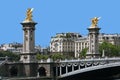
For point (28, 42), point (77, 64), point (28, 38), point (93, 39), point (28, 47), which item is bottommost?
point (77, 64)

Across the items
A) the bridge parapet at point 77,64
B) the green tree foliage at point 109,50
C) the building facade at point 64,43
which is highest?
the building facade at point 64,43

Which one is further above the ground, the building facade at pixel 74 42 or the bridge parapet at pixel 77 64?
the building facade at pixel 74 42

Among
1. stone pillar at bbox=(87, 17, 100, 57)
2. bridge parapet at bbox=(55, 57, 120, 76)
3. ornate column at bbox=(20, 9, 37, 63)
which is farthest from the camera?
stone pillar at bbox=(87, 17, 100, 57)

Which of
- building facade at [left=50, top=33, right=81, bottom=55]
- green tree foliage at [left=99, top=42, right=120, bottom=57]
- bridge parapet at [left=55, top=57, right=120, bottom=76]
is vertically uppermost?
building facade at [left=50, top=33, right=81, bottom=55]

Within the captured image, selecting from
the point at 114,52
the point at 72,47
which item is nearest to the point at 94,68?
the point at 114,52

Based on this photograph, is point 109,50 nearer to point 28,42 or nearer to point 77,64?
point 28,42

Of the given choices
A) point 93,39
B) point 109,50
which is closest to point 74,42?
point 109,50

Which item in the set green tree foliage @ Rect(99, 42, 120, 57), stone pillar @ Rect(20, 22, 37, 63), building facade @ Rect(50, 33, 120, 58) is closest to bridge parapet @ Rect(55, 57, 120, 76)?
stone pillar @ Rect(20, 22, 37, 63)

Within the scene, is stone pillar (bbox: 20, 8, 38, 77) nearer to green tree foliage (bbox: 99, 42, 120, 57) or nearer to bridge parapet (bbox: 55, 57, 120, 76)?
bridge parapet (bbox: 55, 57, 120, 76)

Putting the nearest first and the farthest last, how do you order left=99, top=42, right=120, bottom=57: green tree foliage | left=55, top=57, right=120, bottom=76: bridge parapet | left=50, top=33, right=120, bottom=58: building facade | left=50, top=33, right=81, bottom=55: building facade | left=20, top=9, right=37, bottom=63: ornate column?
left=55, top=57, right=120, bottom=76: bridge parapet < left=20, top=9, right=37, bottom=63: ornate column < left=99, top=42, right=120, bottom=57: green tree foliage < left=50, top=33, right=120, bottom=58: building facade < left=50, top=33, right=81, bottom=55: building facade

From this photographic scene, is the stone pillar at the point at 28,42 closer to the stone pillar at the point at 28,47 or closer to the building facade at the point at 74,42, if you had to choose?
the stone pillar at the point at 28,47

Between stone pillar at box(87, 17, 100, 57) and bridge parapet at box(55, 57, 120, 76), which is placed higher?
stone pillar at box(87, 17, 100, 57)

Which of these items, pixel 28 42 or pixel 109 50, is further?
pixel 109 50

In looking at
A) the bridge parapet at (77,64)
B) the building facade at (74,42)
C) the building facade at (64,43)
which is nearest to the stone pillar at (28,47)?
the bridge parapet at (77,64)
